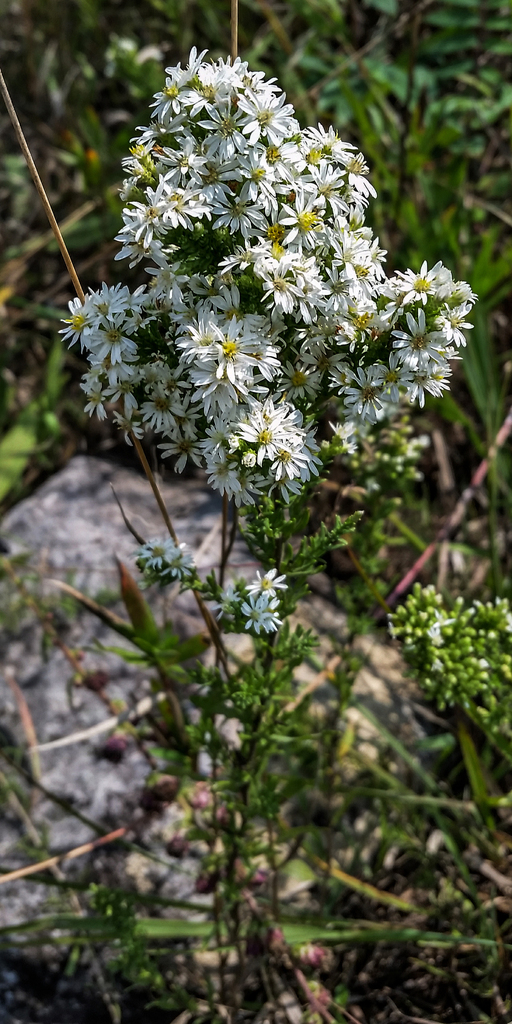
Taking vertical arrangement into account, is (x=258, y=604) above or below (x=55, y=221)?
below

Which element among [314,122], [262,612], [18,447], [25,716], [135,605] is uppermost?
[314,122]

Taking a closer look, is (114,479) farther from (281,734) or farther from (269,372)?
(269,372)

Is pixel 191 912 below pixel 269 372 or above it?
below

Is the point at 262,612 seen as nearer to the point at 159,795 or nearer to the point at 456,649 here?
the point at 456,649

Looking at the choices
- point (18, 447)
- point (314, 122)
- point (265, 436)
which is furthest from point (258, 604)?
point (314, 122)

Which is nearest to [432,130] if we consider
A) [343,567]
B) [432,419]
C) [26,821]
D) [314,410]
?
[432,419]

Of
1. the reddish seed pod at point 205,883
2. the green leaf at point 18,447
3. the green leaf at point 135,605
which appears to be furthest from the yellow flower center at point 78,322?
the green leaf at point 18,447
